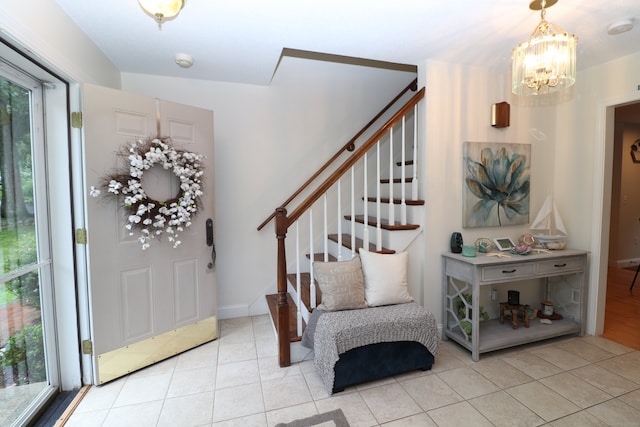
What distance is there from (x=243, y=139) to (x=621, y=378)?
3.80 metres

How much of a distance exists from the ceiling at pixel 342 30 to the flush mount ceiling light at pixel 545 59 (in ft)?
0.92

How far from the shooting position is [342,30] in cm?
224

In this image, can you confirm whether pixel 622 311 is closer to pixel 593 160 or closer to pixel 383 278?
pixel 593 160

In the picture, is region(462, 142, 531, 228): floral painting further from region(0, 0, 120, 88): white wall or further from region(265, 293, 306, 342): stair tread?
region(0, 0, 120, 88): white wall

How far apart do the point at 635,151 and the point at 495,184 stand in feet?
15.1

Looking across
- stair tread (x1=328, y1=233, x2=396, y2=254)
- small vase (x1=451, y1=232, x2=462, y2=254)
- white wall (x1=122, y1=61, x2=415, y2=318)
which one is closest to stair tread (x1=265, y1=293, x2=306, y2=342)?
white wall (x1=122, y1=61, x2=415, y2=318)

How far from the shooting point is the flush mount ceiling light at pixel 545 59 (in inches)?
68.9

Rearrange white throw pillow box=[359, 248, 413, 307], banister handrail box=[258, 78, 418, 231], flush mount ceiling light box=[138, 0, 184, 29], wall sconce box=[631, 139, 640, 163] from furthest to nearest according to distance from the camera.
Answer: wall sconce box=[631, 139, 640, 163], banister handrail box=[258, 78, 418, 231], white throw pillow box=[359, 248, 413, 307], flush mount ceiling light box=[138, 0, 184, 29]

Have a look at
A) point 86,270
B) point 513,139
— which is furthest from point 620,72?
point 86,270

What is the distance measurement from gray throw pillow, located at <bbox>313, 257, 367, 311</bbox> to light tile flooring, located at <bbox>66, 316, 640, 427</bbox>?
561 mm

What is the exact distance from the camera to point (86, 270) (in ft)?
7.20

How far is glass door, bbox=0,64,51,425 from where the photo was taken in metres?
1.72

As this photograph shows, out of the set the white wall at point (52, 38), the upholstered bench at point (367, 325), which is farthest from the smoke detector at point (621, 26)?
the white wall at point (52, 38)

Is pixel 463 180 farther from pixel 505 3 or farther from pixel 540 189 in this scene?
pixel 505 3
